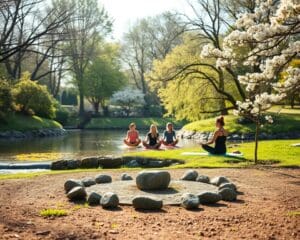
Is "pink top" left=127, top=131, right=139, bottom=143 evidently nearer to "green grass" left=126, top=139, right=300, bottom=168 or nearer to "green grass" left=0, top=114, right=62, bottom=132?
"green grass" left=126, top=139, right=300, bottom=168

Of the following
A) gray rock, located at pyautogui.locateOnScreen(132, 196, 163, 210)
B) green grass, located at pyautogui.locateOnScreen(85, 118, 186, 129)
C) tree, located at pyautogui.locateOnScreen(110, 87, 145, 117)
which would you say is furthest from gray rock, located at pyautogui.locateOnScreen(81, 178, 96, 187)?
tree, located at pyautogui.locateOnScreen(110, 87, 145, 117)

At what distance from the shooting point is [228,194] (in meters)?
9.24

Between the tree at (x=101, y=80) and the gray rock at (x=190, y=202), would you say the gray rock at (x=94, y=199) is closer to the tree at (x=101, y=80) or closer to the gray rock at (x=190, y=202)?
the gray rock at (x=190, y=202)

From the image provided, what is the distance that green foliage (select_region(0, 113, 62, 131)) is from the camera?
40250mm

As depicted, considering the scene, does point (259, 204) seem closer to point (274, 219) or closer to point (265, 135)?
point (274, 219)

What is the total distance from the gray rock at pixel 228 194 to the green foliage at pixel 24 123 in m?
32.7

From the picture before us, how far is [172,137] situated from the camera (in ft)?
78.5

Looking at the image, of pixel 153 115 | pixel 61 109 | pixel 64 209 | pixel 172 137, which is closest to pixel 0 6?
pixel 64 209

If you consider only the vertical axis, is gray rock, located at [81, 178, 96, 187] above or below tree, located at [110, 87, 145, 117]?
below

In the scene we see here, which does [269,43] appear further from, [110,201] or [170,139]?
[170,139]

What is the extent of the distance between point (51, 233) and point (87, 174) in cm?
673

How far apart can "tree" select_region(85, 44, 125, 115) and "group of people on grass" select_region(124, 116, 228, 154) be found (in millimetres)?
39149

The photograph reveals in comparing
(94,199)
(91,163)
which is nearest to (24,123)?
(91,163)

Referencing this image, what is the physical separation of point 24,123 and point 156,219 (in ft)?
119
